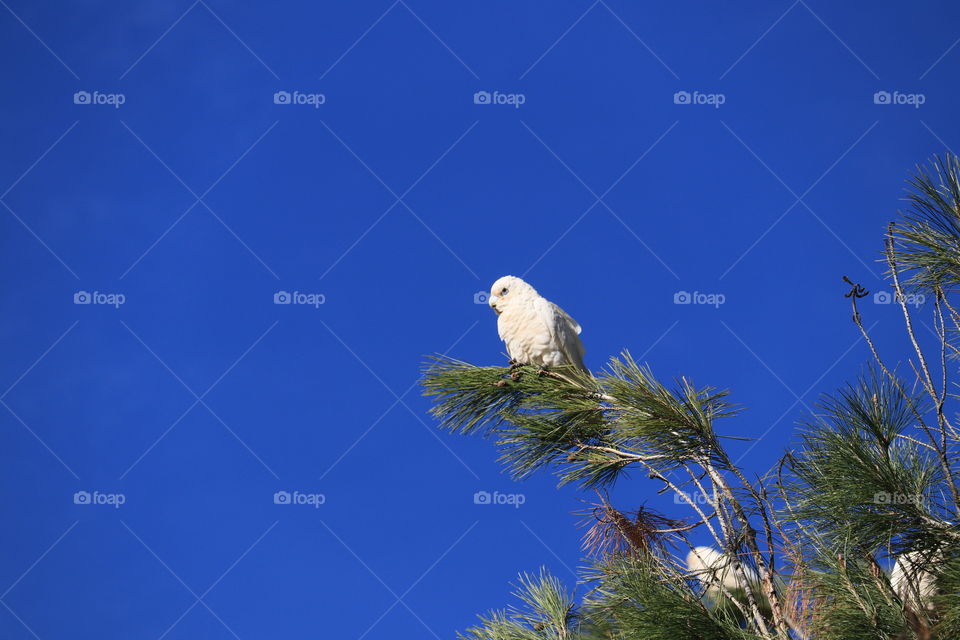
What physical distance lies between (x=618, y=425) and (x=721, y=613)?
792mm

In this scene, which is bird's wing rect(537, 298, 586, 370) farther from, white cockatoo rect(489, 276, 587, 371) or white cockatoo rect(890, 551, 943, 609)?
white cockatoo rect(890, 551, 943, 609)

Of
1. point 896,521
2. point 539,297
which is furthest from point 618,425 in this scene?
point 539,297

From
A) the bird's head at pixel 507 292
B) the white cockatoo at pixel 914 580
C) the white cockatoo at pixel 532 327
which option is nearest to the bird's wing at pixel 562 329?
the white cockatoo at pixel 532 327

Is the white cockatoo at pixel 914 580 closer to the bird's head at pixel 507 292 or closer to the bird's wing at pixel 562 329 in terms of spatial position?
the bird's wing at pixel 562 329

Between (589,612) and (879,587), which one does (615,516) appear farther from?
(879,587)

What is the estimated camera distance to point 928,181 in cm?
303

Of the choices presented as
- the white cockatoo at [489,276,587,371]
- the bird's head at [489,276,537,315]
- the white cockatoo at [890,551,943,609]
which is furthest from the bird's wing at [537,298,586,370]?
the white cockatoo at [890,551,943,609]

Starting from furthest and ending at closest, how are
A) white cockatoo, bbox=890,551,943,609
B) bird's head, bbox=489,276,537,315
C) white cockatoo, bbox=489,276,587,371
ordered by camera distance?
bird's head, bbox=489,276,537,315 → white cockatoo, bbox=489,276,587,371 → white cockatoo, bbox=890,551,943,609

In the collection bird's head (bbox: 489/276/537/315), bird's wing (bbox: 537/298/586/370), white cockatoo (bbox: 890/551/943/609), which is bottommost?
white cockatoo (bbox: 890/551/943/609)

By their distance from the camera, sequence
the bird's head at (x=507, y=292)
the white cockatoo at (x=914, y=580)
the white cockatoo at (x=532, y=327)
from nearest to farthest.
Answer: the white cockatoo at (x=914, y=580)
the white cockatoo at (x=532, y=327)
the bird's head at (x=507, y=292)

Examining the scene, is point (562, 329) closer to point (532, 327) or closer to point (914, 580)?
point (532, 327)

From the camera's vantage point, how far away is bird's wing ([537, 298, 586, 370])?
4969mm

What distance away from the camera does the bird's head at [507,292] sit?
205 inches

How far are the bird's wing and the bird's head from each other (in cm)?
14
